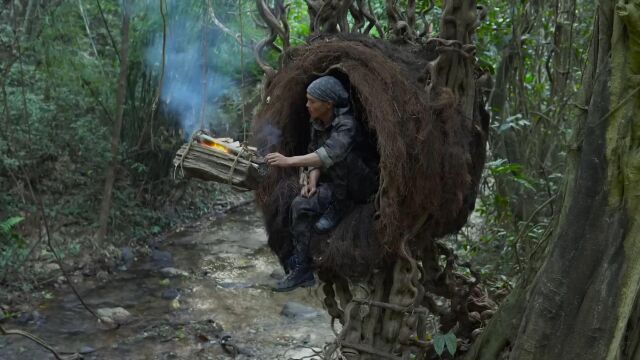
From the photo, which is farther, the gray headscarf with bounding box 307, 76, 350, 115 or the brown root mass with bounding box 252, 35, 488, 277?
the gray headscarf with bounding box 307, 76, 350, 115

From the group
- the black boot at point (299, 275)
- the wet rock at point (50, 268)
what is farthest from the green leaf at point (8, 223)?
the black boot at point (299, 275)

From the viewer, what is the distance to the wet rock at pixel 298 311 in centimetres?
541

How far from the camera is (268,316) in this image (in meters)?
5.44

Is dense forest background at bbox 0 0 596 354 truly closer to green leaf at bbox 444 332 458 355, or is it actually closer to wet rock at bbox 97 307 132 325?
wet rock at bbox 97 307 132 325

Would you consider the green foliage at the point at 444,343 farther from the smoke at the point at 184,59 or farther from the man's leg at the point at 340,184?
the smoke at the point at 184,59

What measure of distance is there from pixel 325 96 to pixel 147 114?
170 inches

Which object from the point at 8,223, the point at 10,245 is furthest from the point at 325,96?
the point at 10,245

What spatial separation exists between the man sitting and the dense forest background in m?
1.44

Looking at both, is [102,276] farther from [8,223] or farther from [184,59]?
[184,59]

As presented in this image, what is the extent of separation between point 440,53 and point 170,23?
4.47 meters

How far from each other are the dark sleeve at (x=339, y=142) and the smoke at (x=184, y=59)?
3730 mm

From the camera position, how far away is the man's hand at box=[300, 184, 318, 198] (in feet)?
10.1

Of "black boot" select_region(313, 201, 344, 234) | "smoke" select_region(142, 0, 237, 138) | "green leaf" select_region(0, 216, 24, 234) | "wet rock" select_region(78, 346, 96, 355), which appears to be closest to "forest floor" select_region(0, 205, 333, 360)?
"wet rock" select_region(78, 346, 96, 355)

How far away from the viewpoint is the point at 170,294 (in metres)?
5.80
